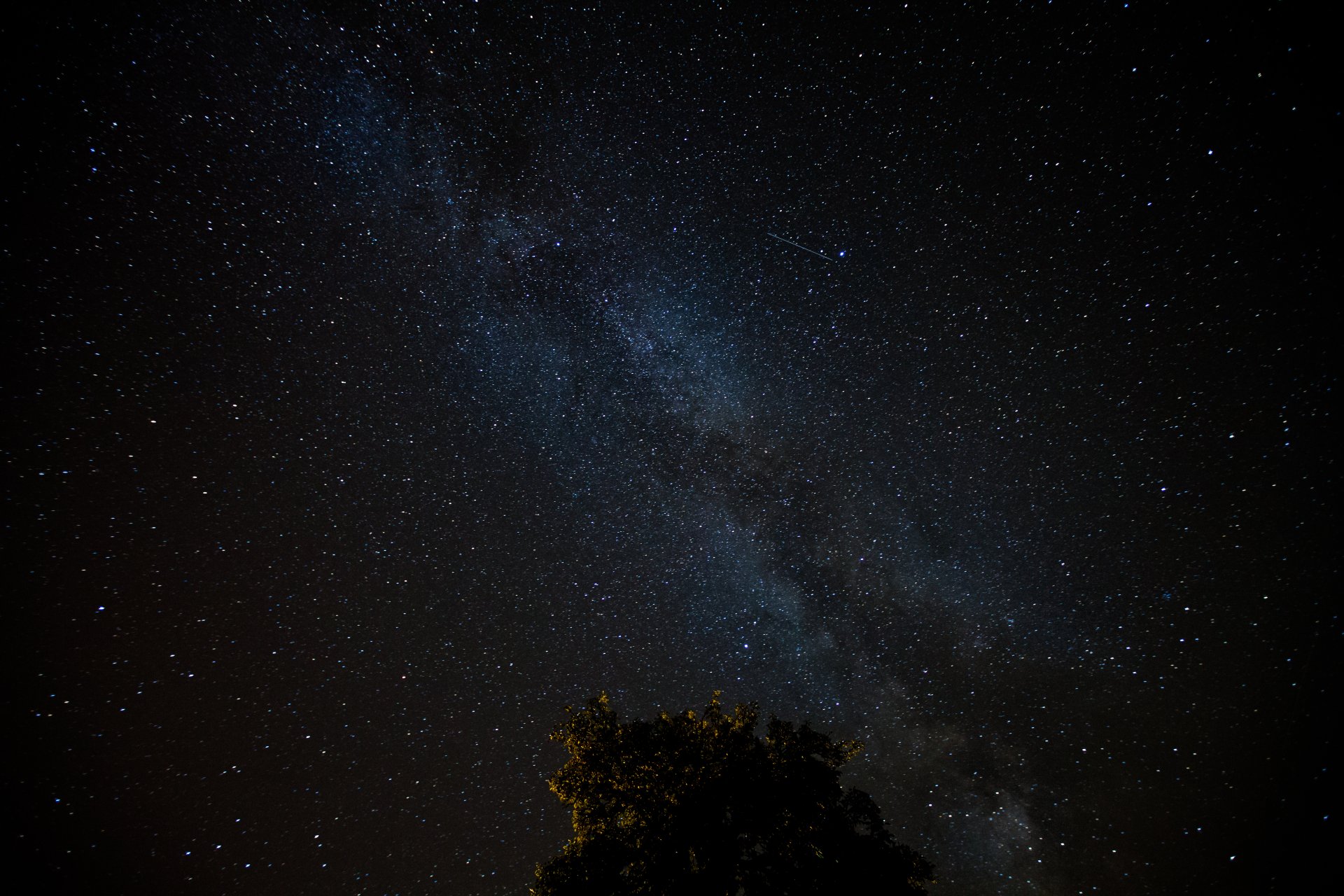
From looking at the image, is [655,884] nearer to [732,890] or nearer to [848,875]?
[732,890]

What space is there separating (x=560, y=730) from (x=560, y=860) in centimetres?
160

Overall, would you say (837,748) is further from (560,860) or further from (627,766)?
(560,860)

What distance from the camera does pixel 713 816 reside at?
22.3 ft

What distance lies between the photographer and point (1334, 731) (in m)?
30.2

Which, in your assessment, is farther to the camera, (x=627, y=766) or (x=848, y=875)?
(x=627, y=766)

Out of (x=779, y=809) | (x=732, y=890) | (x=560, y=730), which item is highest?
(x=560, y=730)

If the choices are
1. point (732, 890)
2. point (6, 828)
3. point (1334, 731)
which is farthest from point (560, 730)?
point (1334, 731)

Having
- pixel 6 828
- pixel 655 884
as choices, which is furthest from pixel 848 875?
pixel 6 828

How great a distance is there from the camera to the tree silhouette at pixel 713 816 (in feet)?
21.2

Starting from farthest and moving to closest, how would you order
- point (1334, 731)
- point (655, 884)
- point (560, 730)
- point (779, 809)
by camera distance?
point (1334, 731), point (560, 730), point (779, 809), point (655, 884)

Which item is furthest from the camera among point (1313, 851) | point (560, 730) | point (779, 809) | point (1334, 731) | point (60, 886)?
point (1313, 851)

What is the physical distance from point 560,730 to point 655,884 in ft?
7.86

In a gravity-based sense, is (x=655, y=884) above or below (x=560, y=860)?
below

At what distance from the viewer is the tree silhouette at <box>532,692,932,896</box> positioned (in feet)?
21.2
